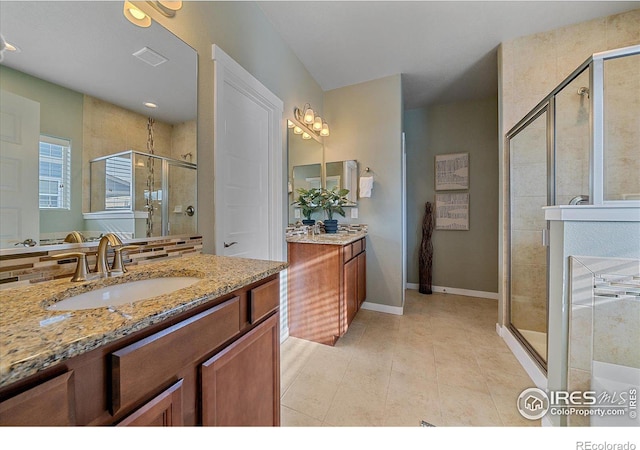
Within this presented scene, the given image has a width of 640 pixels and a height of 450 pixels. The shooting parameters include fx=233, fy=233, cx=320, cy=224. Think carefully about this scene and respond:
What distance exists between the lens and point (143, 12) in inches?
40.1

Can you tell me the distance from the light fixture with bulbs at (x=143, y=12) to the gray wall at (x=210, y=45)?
2 cm

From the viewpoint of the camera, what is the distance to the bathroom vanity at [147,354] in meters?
0.38

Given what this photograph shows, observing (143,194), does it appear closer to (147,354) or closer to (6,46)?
(6,46)

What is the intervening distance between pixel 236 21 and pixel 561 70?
2.58 m

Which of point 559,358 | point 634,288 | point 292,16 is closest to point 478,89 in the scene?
point 292,16

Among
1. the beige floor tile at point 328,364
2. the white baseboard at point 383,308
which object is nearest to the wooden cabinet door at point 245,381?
the beige floor tile at point 328,364

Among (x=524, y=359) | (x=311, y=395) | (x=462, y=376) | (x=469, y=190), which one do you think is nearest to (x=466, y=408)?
(x=462, y=376)

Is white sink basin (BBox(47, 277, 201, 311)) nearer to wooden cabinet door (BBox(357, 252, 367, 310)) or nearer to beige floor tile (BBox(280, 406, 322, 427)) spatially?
beige floor tile (BBox(280, 406, 322, 427))

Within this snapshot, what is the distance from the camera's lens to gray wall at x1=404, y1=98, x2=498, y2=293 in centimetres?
302

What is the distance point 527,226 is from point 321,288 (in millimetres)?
1826

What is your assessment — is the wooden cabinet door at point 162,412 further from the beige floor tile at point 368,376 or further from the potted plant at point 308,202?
the potted plant at point 308,202

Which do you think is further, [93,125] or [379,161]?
[379,161]

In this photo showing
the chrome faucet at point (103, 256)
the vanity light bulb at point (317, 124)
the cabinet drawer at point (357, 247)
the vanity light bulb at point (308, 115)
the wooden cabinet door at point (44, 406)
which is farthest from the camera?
the vanity light bulb at point (317, 124)

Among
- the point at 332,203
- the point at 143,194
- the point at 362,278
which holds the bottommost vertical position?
the point at 362,278
